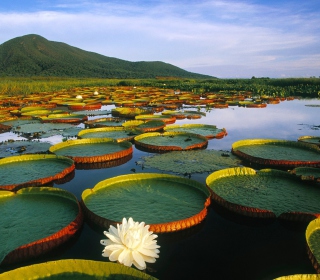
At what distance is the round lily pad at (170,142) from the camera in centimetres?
616

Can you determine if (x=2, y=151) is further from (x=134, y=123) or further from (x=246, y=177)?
(x=246, y=177)

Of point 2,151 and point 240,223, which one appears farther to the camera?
point 2,151

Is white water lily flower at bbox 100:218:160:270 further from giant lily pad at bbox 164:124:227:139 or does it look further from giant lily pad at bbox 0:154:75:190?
giant lily pad at bbox 164:124:227:139

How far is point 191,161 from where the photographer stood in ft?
17.4

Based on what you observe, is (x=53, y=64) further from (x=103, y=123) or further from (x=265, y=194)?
(x=265, y=194)

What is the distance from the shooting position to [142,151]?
20.9 ft

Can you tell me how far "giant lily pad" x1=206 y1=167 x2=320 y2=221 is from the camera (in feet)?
10.7

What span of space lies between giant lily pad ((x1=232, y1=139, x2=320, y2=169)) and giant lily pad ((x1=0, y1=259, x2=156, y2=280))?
12.4 feet

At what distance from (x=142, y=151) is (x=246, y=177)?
2679 mm

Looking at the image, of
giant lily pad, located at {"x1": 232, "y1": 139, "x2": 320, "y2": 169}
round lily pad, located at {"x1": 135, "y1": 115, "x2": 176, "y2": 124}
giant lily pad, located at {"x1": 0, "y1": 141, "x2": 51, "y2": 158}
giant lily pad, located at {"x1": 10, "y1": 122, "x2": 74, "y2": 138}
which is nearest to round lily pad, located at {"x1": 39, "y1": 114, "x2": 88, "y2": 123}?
giant lily pad, located at {"x1": 10, "y1": 122, "x2": 74, "y2": 138}

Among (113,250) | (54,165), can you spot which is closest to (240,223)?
(113,250)

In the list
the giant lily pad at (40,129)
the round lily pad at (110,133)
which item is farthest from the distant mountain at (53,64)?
the round lily pad at (110,133)

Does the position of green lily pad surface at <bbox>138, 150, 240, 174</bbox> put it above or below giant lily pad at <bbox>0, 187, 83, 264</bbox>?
above

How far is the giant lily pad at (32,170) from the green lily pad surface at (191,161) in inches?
55.8
